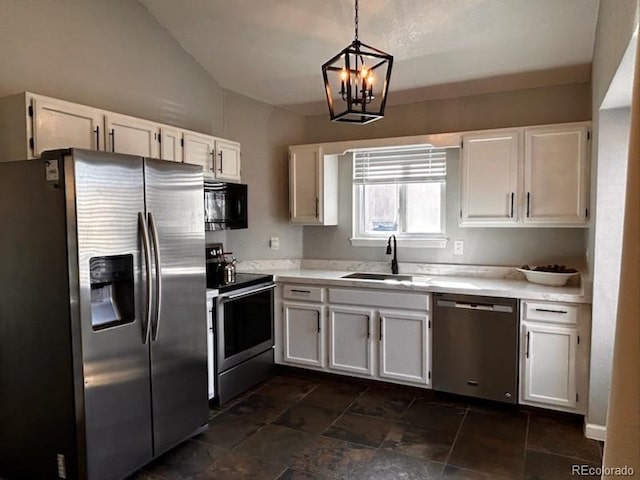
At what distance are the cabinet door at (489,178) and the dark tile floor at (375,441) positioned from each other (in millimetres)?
1441

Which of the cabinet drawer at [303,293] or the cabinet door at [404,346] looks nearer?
the cabinet door at [404,346]

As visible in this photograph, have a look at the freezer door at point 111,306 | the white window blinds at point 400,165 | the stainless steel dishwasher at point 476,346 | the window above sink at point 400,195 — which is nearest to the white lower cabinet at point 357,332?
the stainless steel dishwasher at point 476,346

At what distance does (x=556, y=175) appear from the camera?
330cm

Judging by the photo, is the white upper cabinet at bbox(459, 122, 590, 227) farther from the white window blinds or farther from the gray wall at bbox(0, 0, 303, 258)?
the gray wall at bbox(0, 0, 303, 258)

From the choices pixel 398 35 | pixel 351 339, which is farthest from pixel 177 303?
pixel 398 35

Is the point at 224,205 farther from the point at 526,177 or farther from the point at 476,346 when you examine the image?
the point at 526,177

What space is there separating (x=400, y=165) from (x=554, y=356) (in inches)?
80.0

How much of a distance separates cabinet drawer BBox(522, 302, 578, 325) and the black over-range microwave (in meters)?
2.32

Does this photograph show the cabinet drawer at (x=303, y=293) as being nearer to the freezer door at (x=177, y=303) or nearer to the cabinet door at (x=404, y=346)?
the cabinet door at (x=404, y=346)

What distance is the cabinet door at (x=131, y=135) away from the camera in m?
2.79

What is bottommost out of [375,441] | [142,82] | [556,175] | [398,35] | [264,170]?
[375,441]

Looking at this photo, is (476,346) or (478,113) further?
(478,113)

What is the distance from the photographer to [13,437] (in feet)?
7.77

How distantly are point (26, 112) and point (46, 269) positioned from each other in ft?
2.80
